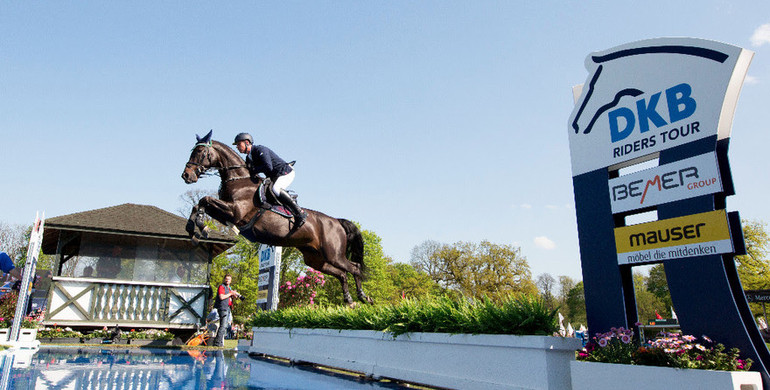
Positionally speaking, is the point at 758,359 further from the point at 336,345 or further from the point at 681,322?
the point at 336,345

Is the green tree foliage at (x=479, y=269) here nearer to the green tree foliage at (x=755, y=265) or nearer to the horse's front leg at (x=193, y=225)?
the green tree foliage at (x=755, y=265)

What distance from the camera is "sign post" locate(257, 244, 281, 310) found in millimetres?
12648

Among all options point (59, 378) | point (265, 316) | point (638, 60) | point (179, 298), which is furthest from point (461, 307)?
point (179, 298)

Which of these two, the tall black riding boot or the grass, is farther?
the tall black riding boot

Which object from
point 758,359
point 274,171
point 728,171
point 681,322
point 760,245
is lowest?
point 758,359

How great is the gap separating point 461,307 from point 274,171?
3951 mm

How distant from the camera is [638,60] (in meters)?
4.83

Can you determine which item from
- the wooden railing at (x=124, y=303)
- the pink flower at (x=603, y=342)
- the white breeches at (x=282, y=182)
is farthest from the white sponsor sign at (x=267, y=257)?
the pink flower at (x=603, y=342)

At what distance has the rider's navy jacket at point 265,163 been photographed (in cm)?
793

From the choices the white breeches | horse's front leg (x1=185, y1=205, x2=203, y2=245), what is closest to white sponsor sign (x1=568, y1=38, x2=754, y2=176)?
the white breeches

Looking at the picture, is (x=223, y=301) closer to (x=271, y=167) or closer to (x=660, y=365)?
(x=271, y=167)

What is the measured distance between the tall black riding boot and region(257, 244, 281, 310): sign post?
474 cm

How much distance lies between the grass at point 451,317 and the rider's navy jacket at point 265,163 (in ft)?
8.85

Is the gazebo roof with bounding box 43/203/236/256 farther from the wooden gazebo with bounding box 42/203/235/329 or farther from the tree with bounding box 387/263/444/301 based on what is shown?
the tree with bounding box 387/263/444/301
